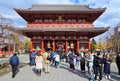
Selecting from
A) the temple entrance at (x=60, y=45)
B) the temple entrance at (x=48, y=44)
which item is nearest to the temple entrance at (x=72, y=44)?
the temple entrance at (x=60, y=45)

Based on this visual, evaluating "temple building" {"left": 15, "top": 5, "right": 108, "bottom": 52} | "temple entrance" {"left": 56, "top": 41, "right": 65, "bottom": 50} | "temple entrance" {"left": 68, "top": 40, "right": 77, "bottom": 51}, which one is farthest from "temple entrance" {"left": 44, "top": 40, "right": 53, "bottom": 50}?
"temple entrance" {"left": 68, "top": 40, "right": 77, "bottom": 51}

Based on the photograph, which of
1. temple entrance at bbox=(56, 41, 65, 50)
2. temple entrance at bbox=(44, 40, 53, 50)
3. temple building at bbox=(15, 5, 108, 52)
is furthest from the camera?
temple entrance at bbox=(56, 41, 65, 50)

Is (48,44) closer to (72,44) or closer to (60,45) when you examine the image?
(60,45)

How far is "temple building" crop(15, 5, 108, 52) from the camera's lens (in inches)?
1634

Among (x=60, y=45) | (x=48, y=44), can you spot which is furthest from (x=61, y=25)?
(x=48, y=44)

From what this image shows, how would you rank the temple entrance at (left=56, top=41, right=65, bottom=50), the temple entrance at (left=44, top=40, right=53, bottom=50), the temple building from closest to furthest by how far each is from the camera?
the temple building, the temple entrance at (left=44, top=40, right=53, bottom=50), the temple entrance at (left=56, top=41, right=65, bottom=50)

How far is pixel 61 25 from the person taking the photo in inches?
1666

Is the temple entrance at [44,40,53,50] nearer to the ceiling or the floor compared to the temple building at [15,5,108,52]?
nearer to the floor

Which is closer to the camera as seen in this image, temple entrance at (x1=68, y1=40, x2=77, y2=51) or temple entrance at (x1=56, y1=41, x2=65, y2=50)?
temple entrance at (x1=68, y1=40, x2=77, y2=51)

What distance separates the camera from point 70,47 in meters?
42.9

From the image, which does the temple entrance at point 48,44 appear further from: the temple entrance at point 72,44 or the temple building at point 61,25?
the temple entrance at point 72,44

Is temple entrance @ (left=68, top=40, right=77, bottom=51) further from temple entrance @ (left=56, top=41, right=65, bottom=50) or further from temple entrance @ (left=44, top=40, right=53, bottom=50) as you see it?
temple entrance @ (left=44, top=40, right=53, bottom=50)

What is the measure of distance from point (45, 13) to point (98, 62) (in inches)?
1086

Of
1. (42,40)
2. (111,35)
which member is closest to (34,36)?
(42,40)
